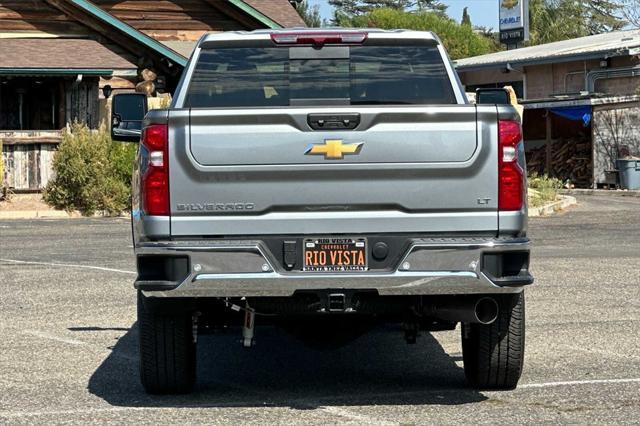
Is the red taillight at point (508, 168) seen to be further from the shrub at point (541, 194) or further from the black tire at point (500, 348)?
the shrub at point (541, 194)

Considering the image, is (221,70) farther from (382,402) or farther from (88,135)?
(88,135)

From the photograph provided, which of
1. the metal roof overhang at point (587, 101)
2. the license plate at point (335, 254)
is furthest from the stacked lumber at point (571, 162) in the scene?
the license plate at point (335, 254)

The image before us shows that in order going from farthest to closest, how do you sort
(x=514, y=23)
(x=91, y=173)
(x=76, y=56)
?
(x=514, y=23), (x=76, y=56), (x=91, y=173)

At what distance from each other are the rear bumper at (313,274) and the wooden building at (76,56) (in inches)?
797

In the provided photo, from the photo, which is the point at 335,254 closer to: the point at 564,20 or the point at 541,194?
the point at 541,194

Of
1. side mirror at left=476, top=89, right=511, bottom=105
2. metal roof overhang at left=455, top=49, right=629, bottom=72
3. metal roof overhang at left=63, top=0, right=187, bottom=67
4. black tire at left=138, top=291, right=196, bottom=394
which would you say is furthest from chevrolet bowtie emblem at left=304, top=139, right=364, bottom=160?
metal roof overhang at left=455, top=49, right=629, bottom=72

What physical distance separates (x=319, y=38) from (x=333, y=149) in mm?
1506

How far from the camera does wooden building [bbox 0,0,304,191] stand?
88.4 feet

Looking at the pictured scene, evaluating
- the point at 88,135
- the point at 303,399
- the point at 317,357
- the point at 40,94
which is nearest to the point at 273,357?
the point at 317,357

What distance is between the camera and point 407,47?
27.7 ft

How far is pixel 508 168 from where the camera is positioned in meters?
6.96

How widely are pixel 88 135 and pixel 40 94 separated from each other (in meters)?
4.17

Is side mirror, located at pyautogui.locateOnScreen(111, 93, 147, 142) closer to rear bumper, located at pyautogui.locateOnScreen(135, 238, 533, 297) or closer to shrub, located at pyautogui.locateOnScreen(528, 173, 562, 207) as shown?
rear bumper, located at pyautogui.locateOnScreen(135, 238, 533, 297)

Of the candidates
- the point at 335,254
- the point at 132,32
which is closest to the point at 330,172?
the point at 335,254
